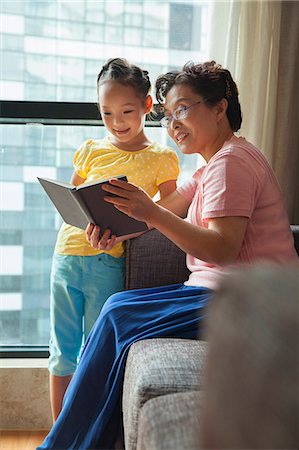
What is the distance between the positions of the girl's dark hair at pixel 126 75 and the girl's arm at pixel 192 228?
519 millimetres

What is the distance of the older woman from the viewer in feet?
5.60

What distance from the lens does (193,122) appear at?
6.60 ft

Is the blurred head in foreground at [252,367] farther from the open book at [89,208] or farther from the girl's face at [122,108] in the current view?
the girl's face at [122,108]

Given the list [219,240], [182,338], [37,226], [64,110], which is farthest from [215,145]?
[37,226]

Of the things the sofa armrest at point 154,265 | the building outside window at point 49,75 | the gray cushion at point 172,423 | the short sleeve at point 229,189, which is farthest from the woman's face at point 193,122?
the gray cushion at point 172,423

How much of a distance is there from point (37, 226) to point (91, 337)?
3.44ft

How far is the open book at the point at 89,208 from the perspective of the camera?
6.15 ft

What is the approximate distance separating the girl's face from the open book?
33cm

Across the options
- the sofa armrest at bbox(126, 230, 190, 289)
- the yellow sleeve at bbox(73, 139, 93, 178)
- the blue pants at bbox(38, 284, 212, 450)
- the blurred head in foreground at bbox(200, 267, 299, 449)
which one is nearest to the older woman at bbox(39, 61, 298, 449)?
the blue pants at bbox(38, 284, 212, 450)

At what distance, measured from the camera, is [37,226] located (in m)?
2.80

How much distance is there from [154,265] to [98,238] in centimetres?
22

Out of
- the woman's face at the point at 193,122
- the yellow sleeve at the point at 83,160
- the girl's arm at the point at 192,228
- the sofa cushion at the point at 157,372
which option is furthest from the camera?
the yellow sleeve at the point at 83,160

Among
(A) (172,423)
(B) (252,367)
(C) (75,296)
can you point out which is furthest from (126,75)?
(B) (252,367)

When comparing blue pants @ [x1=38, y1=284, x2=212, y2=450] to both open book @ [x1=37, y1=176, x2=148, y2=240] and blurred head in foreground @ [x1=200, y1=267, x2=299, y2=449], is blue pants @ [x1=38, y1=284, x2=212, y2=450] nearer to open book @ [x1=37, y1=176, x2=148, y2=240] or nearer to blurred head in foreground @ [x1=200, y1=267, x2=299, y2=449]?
open book @ [x1=37, y1=176, x2=148, y2=240]
